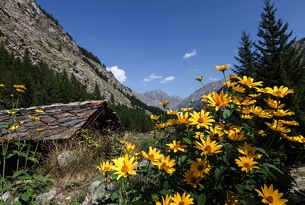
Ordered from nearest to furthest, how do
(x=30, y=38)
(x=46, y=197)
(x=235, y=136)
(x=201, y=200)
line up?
(x=201, y=200) < (x=235, y=136) < (x=46, y=197) < (x=30, y=38)

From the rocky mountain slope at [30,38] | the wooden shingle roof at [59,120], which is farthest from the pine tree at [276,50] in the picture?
the rocky mountain slope at [30,38]

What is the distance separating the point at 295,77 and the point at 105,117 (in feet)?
27.4

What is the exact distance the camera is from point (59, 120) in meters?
7.60

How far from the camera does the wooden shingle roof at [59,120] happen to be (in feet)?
21.7

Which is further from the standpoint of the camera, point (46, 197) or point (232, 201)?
point (46, 197)

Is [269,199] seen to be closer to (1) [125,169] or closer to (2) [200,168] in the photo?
(2) [200,168]

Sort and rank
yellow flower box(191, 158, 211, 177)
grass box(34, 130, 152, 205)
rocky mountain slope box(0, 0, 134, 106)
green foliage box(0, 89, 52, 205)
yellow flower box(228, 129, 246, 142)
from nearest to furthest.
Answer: yellow flower box(191, 158, 211, 177) < yellow flower box(228, 129, 246, 142) < green foliage box(0, 89, 52, 205) < grass box(34, 130, 152, 205) < rocky mountain slope box(0, 0, 134, 106)

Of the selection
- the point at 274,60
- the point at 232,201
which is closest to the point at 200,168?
the point at 232,201

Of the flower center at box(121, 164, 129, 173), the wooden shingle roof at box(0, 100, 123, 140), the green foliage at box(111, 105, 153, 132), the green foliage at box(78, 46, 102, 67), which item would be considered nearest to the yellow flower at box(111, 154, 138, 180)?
the flower center at box(121, 164, 129, 173)

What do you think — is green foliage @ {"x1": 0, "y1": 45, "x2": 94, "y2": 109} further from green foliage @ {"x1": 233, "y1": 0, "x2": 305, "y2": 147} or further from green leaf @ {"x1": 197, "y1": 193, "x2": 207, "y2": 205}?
green leaf @ {"x1": 197, "y1": 193, "x2": 207, "y2": 205}

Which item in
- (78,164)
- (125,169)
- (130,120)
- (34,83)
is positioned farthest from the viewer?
(130,120)

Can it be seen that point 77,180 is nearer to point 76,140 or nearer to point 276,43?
point 76,140

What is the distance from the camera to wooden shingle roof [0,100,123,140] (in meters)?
6.62

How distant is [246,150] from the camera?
1.87 meters
